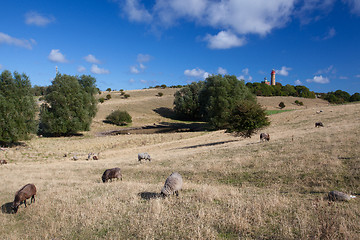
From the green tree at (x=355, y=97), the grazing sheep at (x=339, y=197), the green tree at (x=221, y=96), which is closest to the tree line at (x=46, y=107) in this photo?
the green tree at (x=221, y=96)

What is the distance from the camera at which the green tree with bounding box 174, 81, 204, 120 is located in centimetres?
8394

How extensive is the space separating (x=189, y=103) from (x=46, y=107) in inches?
1915

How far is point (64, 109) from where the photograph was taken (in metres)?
50.3

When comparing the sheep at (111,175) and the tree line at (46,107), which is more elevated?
the tree line at (46,107)

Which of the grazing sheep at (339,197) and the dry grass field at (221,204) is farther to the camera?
the grazing sheep at (339,197)

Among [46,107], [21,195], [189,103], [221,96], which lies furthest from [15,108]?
[189,103]

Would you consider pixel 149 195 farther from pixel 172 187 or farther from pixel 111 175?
pixel 111 175

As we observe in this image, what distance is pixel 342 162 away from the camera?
12.7 meters

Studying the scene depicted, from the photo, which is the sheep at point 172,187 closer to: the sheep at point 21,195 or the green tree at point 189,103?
the sheep at point 21,195

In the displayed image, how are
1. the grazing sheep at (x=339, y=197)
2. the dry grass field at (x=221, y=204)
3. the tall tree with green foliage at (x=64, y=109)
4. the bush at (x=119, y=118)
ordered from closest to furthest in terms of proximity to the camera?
the dry grass field at (x=221, y=204), the grazing sheep at (x=339, y=197), the tall tree with green foliage at (x=64, y=109), the bush at (x=119, y=118)

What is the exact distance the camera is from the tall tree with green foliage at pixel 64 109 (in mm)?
49406

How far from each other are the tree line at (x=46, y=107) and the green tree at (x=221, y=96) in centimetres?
3285

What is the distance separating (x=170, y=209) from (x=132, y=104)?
93.7 m

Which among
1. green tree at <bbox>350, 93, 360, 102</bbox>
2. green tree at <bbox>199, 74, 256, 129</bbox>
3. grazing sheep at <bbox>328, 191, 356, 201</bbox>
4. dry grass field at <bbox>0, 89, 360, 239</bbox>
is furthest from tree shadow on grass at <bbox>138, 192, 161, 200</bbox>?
green tree at <bbox>350, 93, 360, 102</bbox>
